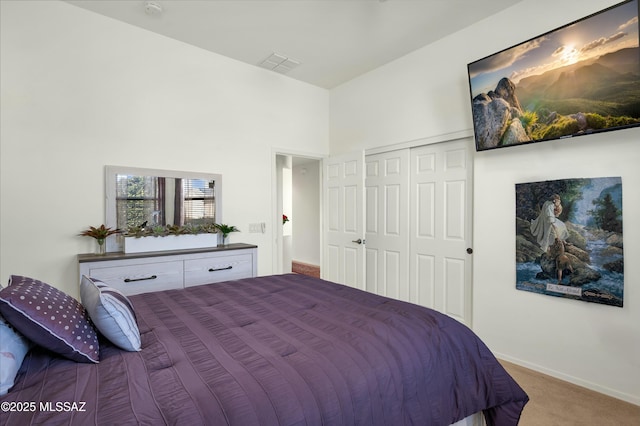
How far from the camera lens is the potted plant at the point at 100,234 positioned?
272 cm

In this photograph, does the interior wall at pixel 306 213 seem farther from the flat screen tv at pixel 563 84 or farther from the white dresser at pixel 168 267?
the flat screen tv at pixel 563 84

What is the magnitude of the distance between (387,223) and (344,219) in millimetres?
585

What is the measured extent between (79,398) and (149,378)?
0.18m

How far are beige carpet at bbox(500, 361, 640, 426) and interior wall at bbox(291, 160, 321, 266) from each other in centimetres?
487

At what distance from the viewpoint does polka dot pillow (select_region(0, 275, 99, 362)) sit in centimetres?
101

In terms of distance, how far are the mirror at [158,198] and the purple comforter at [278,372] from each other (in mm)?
1474

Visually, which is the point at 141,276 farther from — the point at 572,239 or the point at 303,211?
the point at 303,211

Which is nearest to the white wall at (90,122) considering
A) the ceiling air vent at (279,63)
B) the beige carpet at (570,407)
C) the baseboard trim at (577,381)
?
the ceiling air vent at (279,63)

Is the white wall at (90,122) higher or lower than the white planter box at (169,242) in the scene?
higher

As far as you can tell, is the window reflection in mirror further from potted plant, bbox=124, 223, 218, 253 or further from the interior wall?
the interior wall

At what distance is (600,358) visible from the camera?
90.4 inches

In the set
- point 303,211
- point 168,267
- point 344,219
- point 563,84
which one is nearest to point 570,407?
point 563,84

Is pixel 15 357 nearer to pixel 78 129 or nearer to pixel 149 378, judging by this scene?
pixel 149 378

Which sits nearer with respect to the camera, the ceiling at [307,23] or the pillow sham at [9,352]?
the pillow sham at [9,352]
